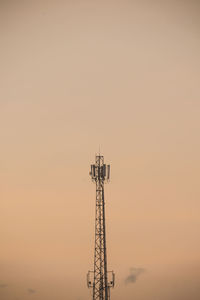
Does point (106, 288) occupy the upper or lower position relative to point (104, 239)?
lower

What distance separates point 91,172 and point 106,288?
12.0 meters

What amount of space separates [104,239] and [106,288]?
16.1 ft

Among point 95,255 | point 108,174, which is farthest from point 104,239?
point 108,174

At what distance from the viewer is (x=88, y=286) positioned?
75312 millimetres

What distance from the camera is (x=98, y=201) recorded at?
254 feet

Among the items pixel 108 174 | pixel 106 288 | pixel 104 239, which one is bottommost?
pixel 106 288

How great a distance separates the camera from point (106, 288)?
75.0 meters

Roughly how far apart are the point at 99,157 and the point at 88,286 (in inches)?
521

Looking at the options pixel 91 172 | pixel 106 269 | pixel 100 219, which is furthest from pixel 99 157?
pixel 106 269

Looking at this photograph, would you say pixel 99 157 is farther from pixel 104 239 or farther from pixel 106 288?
pixel 106 288

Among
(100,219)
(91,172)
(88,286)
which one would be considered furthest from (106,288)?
(91,172)

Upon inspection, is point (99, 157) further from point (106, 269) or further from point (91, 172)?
point (106, 269)

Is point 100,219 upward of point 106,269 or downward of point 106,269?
upward

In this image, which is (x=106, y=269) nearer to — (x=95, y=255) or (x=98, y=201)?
(x=95, y=255)
